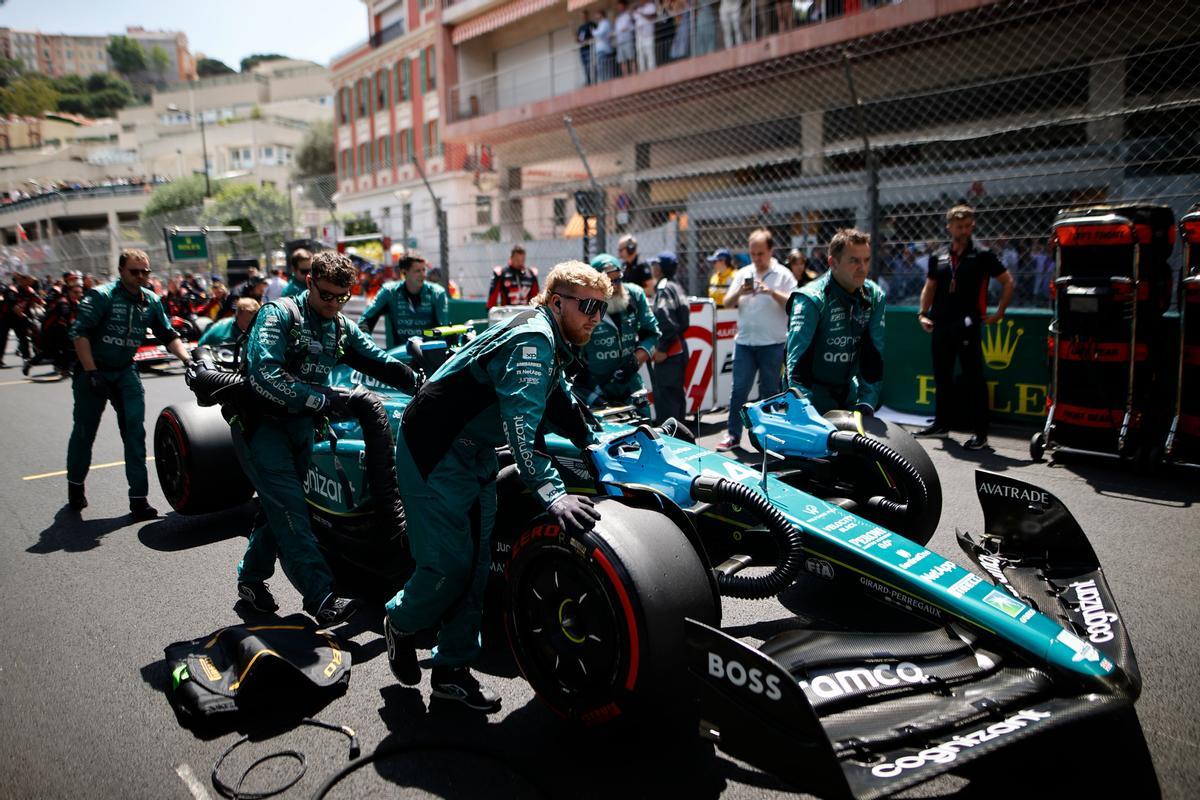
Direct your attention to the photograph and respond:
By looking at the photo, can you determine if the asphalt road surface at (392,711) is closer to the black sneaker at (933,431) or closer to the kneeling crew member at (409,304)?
the black sneaker at (933,431)

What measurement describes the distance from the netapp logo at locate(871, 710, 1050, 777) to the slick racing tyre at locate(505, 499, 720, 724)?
2.23ft

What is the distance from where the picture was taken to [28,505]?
6359 millimetres

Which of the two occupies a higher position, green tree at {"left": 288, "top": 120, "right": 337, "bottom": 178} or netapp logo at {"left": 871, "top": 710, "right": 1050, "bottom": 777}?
green tree at {"left": 288, "top": 120, "right": 337, "bottom": 178}

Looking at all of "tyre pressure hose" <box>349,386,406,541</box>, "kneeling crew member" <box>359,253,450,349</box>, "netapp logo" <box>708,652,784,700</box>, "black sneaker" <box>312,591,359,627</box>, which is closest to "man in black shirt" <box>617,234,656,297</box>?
"kneeling crew member" <box>359,253,450,349</box>

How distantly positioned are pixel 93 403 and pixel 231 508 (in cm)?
127

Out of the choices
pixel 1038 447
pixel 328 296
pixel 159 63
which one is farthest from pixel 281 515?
pixel 159 63

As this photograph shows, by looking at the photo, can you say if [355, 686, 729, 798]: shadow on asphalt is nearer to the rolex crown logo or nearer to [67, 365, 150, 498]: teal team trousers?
[67, 365, 150, 498]: teal team trousers

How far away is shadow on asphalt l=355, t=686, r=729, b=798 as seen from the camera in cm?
264

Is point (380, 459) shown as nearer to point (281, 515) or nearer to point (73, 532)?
point (281, 515)

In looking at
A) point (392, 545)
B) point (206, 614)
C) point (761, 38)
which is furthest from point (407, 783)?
point (761, 38)

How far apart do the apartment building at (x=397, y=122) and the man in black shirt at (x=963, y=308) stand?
2466 centimetres

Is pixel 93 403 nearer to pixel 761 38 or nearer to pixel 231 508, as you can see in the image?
pixel 231 508

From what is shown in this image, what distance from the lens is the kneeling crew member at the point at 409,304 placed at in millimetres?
7613

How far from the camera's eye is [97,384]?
19.4 ft
